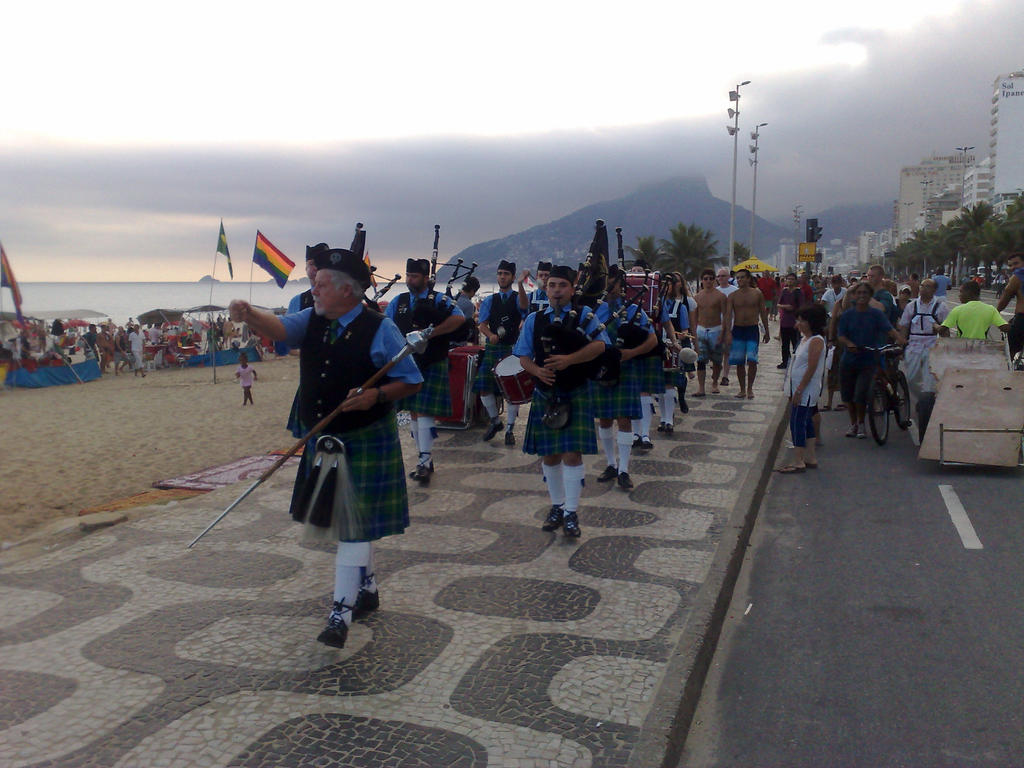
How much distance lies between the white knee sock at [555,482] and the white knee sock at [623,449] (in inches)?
48.5

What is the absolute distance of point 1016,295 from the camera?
9703 millimetres

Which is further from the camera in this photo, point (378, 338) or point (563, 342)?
point (563, 342)

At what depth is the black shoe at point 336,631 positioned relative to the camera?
3670 mm

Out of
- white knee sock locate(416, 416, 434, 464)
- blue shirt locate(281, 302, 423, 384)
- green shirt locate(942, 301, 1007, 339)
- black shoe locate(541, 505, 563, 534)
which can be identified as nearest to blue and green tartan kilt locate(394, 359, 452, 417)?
white knee sock locate(416, 416, 434, 464)

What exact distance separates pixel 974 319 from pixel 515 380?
6.08 metres

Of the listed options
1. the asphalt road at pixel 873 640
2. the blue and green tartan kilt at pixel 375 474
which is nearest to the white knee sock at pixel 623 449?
the asphalt road at pixel 873 640

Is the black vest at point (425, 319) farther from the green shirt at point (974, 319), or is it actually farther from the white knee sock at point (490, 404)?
the green shirt at point (974, 319)

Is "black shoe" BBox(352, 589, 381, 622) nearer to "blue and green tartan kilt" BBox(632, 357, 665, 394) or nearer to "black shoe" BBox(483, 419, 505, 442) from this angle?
"blue and green tartan kilt" BBox(632, 357, 665, 394)

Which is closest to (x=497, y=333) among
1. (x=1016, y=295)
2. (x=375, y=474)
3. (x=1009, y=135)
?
(x=375, y=474)

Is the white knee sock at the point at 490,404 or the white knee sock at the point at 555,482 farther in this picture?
the white knee sock at the point at 490,404

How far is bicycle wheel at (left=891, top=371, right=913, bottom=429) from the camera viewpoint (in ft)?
30.6

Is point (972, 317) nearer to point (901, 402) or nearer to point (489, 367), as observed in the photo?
point (901, 402)

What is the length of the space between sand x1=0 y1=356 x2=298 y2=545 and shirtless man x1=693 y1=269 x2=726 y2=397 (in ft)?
19.5

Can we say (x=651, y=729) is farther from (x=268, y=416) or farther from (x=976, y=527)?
(x=268, y=416)
